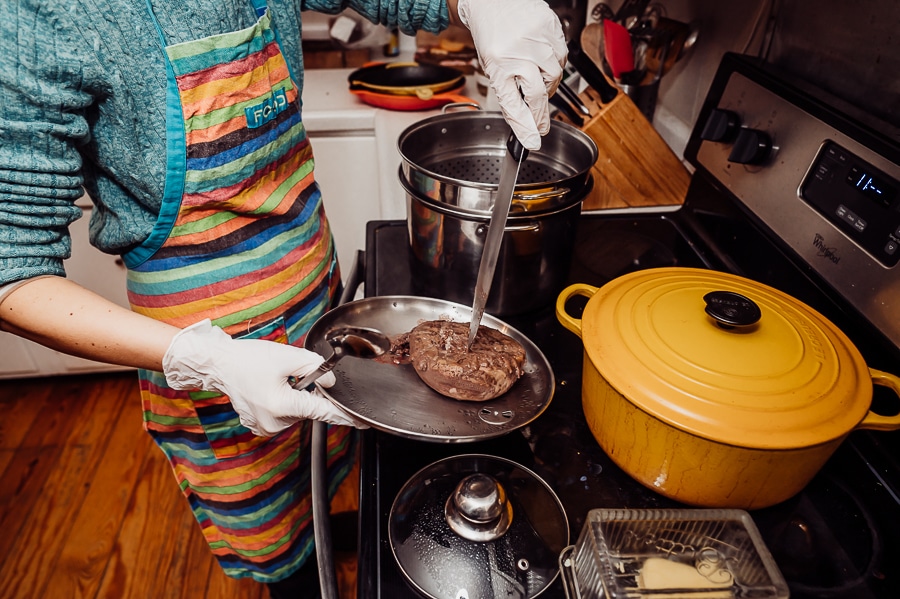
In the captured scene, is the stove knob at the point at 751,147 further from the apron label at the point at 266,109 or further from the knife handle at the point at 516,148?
the apron label at the point at 266,109

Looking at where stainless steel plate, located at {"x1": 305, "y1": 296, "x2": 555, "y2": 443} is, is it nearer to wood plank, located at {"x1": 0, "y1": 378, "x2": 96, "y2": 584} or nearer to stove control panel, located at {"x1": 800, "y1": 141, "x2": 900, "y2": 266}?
stove control panel, located at {"x1": 800, "y1": 141, "x2": 900, "y2": 266}

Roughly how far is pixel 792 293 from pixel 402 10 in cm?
80

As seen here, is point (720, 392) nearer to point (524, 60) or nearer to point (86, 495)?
point (524, 60)

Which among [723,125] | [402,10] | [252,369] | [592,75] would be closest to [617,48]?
[592,75]

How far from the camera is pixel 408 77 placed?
1.87 m

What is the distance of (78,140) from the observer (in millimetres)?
667

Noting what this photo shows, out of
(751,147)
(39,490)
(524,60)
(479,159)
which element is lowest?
(39,490)

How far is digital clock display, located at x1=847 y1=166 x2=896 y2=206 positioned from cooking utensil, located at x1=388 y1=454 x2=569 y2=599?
0.53m

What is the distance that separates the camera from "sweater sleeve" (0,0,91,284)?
0.57 metres

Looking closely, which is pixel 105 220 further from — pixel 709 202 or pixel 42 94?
pixel 709 202

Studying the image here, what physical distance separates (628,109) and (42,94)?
38.5 inches

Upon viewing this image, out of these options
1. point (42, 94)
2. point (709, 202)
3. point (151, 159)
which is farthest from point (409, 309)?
point (709, 202)

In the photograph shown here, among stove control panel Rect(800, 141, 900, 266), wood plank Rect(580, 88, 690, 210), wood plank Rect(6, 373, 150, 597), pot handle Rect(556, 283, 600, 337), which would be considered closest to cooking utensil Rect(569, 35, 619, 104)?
wood plank Rect(580, 88, 690, 210)

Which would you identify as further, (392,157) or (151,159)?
(392,157)
